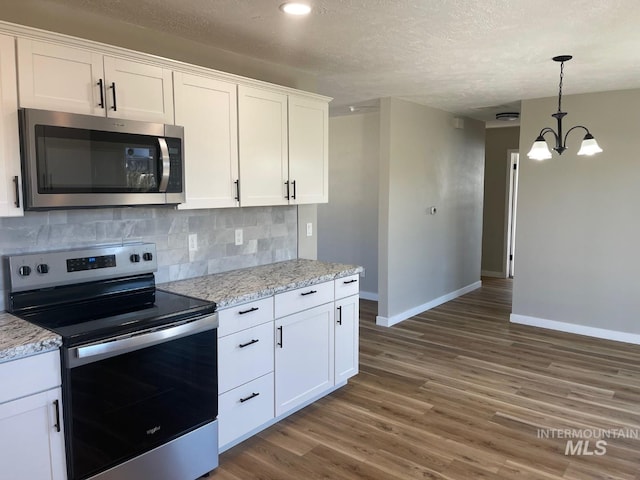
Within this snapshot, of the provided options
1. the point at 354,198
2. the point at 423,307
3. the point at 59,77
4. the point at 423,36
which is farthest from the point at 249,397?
the point at 354,198

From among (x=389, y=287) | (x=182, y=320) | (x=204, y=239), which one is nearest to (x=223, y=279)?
(x=204, y=239)

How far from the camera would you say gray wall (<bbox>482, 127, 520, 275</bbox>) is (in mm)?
7805

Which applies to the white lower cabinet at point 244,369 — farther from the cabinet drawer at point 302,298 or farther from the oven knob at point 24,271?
the oven knob at point 24,271

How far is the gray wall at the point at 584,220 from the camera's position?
15.0 ft

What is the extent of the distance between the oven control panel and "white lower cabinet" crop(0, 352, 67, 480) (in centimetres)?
57

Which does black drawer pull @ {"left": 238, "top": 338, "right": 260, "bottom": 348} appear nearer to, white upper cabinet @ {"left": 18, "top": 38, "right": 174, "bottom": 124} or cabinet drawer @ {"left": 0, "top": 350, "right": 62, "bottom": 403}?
cabinet drawer @ {"left": 0, "top": 350, "right": 62, "bottom": 403}

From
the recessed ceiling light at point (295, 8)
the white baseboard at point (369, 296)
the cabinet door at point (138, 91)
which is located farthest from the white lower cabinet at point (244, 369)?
the white baseboard at point (369, 296)

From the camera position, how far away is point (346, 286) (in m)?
3.43

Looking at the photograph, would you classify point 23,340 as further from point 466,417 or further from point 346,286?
point 466,417

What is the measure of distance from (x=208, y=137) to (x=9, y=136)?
103 cm

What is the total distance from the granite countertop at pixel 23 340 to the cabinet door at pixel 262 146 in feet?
4.59

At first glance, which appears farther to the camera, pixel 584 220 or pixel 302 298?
pixel 584 220

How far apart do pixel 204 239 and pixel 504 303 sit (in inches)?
174

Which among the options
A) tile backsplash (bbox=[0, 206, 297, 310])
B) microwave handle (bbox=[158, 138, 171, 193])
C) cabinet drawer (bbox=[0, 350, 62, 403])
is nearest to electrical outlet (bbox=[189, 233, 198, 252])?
tile backsplash (bbox=[0, 206, 297, 310])
